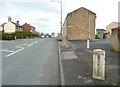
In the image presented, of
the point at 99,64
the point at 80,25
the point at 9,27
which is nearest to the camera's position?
the point at 99,64

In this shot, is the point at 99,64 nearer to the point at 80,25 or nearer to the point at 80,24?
the point at 80,25

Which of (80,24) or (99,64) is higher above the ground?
(80,24)

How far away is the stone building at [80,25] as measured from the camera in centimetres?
6003

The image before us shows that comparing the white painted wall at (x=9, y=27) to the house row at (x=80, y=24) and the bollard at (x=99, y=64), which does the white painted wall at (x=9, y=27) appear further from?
the bollard at (x=99, y=64)

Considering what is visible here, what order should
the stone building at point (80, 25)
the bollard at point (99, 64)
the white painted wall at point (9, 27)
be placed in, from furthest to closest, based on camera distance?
the white painted wall at point (9, 27) < the stone building at point (80, 25) < the bollard at point (99, 64)

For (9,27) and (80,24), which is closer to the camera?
(80,24)

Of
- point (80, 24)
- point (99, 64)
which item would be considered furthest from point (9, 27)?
point (99, 64)

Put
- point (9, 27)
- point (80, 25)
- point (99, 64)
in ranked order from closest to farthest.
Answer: point (99, 64)
point (80, 25)
point (9, 27)

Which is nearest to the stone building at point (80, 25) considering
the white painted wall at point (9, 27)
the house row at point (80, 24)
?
the house row at point (80, 24)

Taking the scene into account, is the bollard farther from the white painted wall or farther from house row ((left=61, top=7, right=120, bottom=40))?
the white painted wall

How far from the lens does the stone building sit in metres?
60.0

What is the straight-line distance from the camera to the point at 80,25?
6031 centimetres

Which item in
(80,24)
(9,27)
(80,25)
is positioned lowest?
(80,25)

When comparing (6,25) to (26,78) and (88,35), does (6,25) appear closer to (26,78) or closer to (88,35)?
(88,35)
